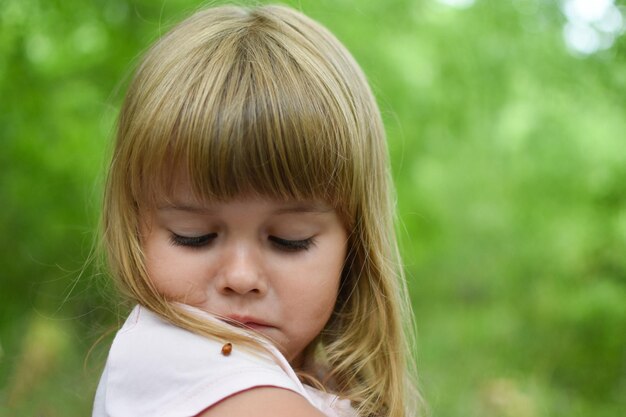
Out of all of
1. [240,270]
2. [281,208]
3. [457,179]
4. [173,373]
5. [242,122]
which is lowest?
[457,179]

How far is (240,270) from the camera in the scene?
1.66m

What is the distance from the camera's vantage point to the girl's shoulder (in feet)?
4.94

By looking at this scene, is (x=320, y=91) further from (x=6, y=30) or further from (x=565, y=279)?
(x=565, y=279)

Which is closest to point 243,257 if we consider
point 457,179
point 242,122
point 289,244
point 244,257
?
point 244,257

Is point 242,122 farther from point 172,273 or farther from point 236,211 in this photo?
Result: point 172,273

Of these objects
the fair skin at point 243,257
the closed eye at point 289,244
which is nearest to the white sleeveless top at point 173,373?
the fair skin at point 243,257

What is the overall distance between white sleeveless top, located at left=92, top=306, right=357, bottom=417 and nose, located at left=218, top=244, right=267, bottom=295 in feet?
0.39

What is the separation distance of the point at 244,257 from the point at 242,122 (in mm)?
229

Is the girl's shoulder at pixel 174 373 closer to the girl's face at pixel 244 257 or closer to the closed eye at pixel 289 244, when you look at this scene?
the girl's face at pixel 244 257

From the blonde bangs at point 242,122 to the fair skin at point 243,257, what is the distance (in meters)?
0.03

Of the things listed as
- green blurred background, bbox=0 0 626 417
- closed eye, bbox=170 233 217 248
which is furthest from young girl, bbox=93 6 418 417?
green blurred background, bbox=0 0 626 417

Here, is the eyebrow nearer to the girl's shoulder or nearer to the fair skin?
the fair skin

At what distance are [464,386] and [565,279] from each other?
3.61 feet

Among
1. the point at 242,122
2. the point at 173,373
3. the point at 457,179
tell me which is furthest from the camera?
the point at 457,179
